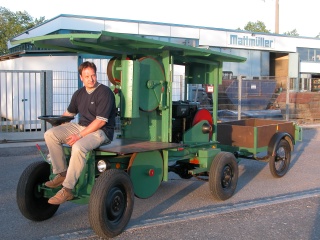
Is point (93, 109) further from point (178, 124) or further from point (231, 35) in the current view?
point (231, 35)

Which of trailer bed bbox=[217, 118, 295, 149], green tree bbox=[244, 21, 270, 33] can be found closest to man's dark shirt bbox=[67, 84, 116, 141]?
trailer bed bbox=[217, 118, 295, 149]

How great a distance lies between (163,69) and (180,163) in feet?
5.66

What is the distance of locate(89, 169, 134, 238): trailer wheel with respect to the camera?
15.1 feet

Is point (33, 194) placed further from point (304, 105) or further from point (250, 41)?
point (250, 41)

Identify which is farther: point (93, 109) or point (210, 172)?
point (210, 172)

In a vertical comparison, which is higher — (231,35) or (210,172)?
(231,35)

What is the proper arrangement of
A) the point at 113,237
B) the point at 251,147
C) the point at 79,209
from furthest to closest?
1. the point at 251,147
2. the point at 79,209
3. the point at 113,237

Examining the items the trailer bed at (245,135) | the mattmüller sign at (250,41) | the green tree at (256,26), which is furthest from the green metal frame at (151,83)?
the green tree at (256,26)

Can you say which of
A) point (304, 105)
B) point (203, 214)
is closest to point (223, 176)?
point (203, 214)

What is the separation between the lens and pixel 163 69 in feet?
20.2

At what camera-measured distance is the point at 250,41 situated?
32688mm

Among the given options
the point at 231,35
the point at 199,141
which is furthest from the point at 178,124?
the point at 231,35

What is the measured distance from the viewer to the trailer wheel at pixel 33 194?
5.25 metres

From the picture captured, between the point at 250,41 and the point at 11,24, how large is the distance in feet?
95.8
